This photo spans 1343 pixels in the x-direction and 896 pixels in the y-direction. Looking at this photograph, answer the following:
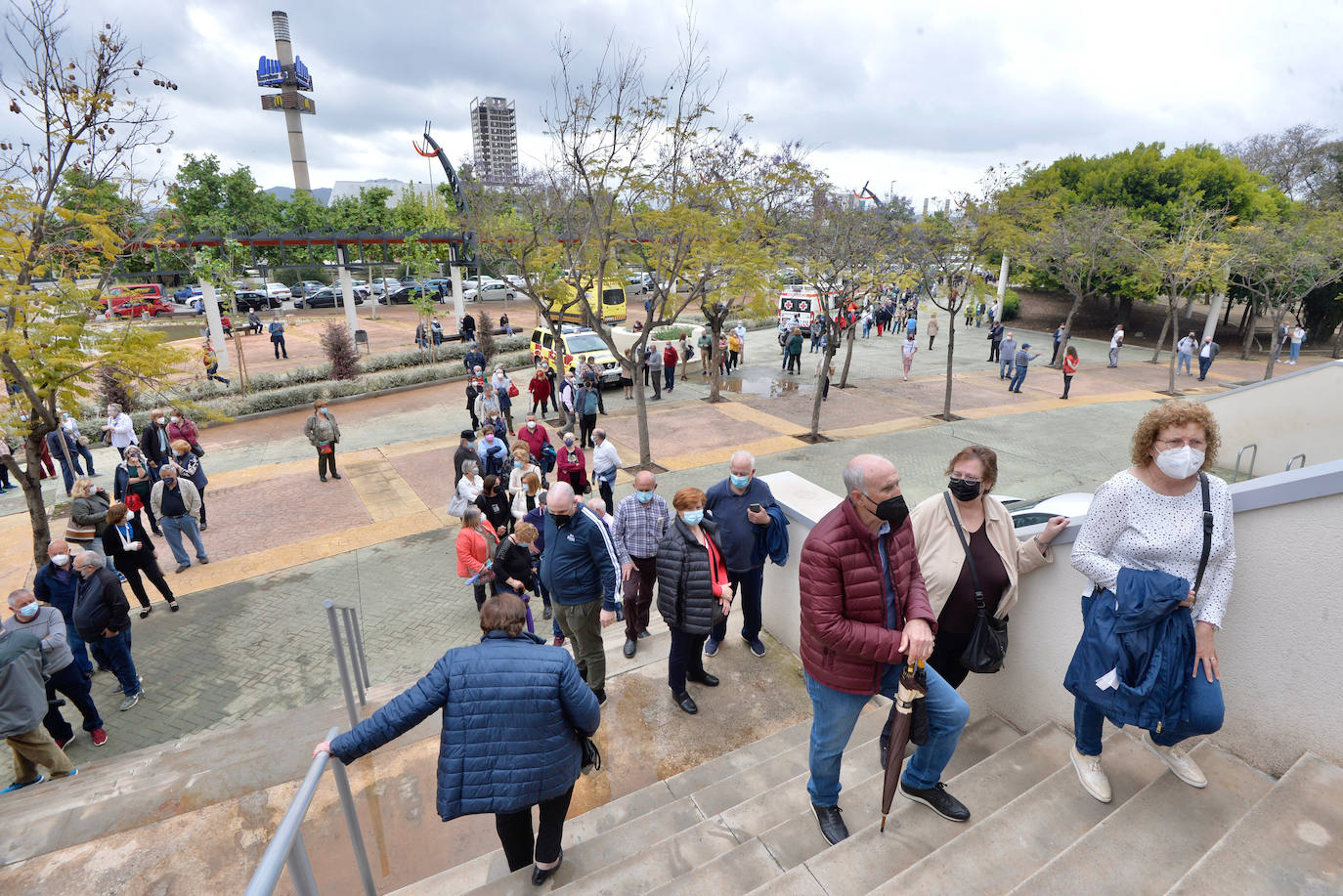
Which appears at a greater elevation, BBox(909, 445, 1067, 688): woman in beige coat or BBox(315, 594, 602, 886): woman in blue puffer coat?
BBox(909, 445, 1067, 688): woman in beige coat

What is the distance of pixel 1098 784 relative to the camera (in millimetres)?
2939

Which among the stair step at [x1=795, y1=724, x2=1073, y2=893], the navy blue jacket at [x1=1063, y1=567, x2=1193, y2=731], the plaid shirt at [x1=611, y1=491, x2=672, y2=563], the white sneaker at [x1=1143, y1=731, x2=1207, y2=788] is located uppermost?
the navy blue jacket at [x1=1063, y1=567, x2=1193, y2=731]

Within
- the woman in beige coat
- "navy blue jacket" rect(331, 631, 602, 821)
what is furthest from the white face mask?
"navy blue jacket" rect(331, 631, 602, 821)

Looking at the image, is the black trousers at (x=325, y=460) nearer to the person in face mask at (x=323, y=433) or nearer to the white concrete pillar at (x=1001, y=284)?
the person in face mask at (x=323, y=433)

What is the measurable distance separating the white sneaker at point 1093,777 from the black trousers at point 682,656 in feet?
7.12

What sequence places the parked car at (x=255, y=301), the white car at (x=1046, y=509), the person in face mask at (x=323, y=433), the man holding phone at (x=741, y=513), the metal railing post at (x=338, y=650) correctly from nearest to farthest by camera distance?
the metal railing post at (x=338, y=650) < the man holding phone at (x=741, y=513) < the white car at (x=1046, y=509) < the person in face mask at (x=323, y=433) < the parked car at (x=255, y=301)

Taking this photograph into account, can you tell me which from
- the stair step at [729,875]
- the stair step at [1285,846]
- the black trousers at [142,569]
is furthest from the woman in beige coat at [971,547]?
the black trousers at [142,569]

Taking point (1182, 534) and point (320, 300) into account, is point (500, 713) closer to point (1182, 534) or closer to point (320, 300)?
point (1182, 534)

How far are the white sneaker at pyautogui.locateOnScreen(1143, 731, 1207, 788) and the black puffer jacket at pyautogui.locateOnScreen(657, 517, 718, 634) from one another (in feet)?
7.79

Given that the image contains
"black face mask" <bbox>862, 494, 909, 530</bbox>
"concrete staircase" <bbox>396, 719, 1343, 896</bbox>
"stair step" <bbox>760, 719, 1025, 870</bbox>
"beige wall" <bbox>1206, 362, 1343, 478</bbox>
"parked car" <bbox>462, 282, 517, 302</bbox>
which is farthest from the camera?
"parked car" <bbox>462, 282, 517, 302</bbox>

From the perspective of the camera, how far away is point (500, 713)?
2.74 meters

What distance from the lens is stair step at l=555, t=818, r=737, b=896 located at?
293 centimetres

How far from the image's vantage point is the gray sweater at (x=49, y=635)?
5012 millimetres

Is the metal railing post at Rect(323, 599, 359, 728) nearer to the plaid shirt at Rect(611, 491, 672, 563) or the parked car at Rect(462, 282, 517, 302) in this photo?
the plaid shirt at Rect(611, 491, 672, 563)
